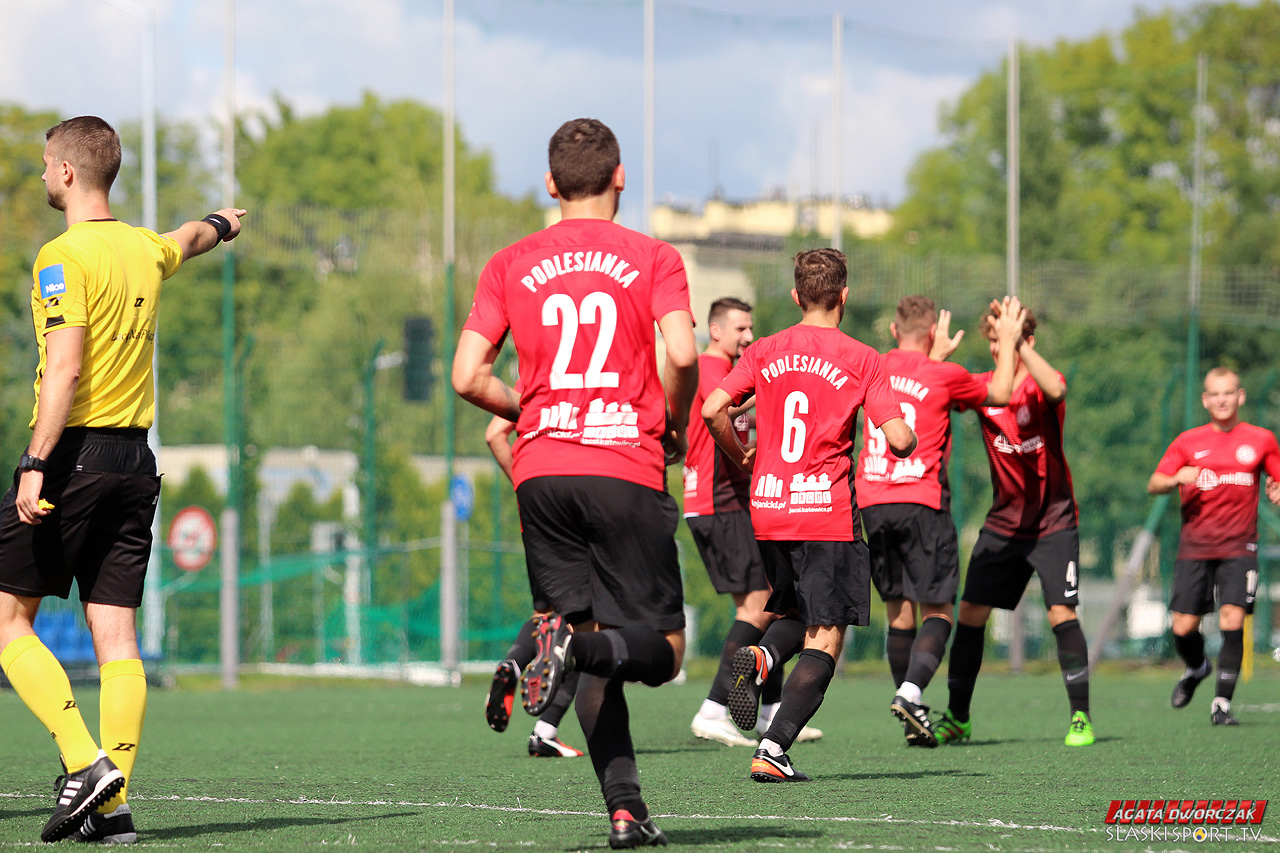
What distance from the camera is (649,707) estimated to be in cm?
1184

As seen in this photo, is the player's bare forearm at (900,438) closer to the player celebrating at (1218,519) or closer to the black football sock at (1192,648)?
the player celebrating at (1218,519)

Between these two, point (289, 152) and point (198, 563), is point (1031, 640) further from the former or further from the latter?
point (289, 152)

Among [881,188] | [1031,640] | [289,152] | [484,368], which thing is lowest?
[1031,640]

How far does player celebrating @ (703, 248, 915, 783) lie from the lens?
21.0 ft

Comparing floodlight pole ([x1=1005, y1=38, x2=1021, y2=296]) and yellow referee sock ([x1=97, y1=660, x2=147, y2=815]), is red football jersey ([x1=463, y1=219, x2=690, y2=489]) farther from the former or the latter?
floodlight pole ([x1=1005, y1=38, x2=1021, y2=296])

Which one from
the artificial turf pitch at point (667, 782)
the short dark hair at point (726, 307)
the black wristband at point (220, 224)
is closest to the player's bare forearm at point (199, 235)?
the black wristband at point (220, 224)

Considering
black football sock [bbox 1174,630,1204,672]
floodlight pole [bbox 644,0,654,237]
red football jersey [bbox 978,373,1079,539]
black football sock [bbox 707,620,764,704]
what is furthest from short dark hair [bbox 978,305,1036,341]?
floodlight pole [bbox 644,0,654,237]

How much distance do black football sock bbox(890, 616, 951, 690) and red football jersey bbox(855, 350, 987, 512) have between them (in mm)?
665

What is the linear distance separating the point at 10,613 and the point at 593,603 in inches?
75.9

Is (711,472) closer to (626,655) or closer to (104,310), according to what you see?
(104,310)

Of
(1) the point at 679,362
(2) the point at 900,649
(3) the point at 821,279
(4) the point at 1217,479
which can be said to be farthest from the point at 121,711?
(4) the point at 1217,479

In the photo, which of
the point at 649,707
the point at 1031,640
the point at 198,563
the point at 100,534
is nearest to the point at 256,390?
the point at 198,563

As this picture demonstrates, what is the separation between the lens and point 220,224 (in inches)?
224

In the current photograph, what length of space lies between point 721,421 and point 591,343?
156 cm
